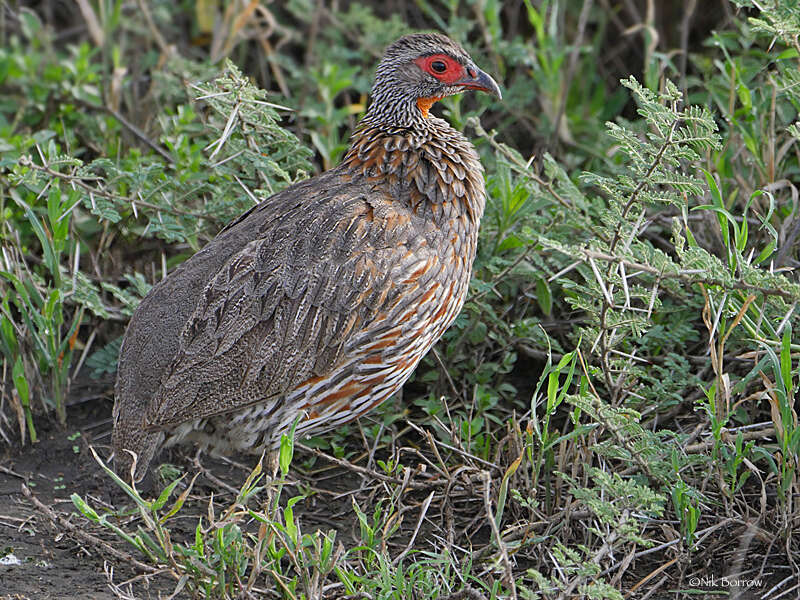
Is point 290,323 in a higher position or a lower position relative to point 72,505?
higher

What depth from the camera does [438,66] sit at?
454 centimetres

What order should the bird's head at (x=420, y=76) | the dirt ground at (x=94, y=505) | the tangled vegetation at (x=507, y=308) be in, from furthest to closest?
the bird's head at (x=420, y=76)
the dirt ground at (x=94, y=505)
the tangled vegetation at (x=507, y=308)

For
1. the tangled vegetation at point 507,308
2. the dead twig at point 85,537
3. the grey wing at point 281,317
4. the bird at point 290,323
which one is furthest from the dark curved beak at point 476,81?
the dead twig at point 85,537

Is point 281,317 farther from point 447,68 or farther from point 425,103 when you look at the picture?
point 447,68

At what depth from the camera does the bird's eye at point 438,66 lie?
453 cm

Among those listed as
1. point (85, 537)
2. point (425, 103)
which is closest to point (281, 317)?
point (85, 537)

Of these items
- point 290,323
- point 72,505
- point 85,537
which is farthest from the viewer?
point 72,505

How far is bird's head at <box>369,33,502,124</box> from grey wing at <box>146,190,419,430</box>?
71cm

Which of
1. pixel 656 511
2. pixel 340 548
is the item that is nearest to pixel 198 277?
pixel 340 548

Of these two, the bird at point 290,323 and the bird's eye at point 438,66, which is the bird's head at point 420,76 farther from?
→ the bird at point 290,323

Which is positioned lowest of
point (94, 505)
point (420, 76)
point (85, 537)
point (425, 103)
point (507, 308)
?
point (94, 505)

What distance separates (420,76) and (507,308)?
1140mm

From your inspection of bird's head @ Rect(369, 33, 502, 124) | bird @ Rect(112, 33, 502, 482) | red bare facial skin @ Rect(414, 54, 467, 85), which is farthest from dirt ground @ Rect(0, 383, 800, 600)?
red bare facial skin @ Rect(414, 54, 467, 85)

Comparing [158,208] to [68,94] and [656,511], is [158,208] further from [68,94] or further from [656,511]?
[656,511]
